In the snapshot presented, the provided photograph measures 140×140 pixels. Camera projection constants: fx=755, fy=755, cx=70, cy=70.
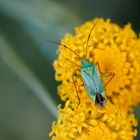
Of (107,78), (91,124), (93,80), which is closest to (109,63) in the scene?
(107,78)

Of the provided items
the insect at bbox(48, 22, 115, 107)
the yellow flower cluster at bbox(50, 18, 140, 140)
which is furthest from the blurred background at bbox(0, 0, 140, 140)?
the insect at bbox(48, 22, 115, 107)

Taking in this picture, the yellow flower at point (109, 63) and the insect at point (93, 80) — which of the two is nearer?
the insect at point (93, 80)

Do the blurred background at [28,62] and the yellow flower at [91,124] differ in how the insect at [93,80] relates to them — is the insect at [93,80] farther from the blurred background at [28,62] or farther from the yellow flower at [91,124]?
the blurred background at [28,62]

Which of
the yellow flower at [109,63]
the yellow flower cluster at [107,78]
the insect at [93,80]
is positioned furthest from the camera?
the yellow flower at [109,63]

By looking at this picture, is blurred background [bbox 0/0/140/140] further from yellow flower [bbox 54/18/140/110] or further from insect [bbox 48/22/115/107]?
insect [bbox 48/22/115/107]

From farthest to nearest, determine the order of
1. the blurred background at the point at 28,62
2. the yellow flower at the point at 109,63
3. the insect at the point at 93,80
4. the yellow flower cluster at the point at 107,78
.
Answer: the blurred background at the point at 28,62
the yellow flower at the point at 109,63
the yellow flower cluster at the point at 107,78
the insect at the point at 93,80

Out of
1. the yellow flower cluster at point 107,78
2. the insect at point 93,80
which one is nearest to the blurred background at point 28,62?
the yellow flower cluster at point 107,78

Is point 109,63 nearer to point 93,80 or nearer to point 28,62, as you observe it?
point 93,80
